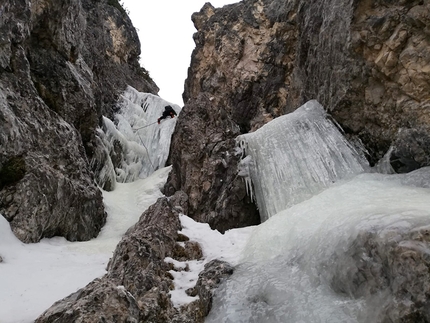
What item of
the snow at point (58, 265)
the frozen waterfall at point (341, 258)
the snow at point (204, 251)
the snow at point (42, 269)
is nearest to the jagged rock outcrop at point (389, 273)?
the frozen waterfall at point (341, 258)

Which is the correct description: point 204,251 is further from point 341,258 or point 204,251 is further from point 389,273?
point 389,273

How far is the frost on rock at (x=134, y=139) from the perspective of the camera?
1626cm

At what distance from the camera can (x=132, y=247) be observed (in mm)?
5508

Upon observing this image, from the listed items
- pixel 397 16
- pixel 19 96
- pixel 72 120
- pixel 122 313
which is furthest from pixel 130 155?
pixel 122 313

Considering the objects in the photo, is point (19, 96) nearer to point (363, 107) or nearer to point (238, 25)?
point (363, 107)

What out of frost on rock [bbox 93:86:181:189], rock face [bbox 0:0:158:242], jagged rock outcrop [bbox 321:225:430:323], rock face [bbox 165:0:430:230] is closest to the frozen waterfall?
jagged rock outcrop [bbox 321:225:430:323]

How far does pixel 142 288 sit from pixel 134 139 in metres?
15.5

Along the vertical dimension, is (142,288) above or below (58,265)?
above

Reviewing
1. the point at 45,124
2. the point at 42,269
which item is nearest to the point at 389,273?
the point at 42,269

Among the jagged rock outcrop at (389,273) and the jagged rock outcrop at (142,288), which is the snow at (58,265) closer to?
the jagged rock outcrop at (142,288)

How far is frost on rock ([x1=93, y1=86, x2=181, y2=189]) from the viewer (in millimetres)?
16256

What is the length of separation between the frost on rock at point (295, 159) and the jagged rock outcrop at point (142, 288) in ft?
8.84

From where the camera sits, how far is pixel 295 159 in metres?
9.02

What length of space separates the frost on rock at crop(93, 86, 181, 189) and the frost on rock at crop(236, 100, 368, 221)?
6.85 metres
